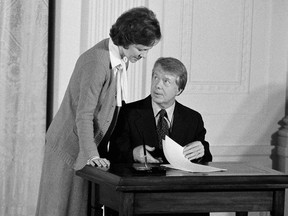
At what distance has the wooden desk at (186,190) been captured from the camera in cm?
370

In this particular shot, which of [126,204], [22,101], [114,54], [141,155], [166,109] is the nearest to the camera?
[126,204]

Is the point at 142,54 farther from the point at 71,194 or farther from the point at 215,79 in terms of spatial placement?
the point at 215,79

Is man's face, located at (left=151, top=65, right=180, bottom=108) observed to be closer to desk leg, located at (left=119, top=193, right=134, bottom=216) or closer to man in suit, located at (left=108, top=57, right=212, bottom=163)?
man in suit, located at (left=108, top=57, right=212, bottom=163)

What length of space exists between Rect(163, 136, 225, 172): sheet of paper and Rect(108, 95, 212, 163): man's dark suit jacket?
30 centimetres

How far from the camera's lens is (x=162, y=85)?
13.6 feet

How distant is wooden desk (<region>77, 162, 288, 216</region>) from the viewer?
3.70 metres

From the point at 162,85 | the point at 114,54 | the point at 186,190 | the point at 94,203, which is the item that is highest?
the point at 114,54

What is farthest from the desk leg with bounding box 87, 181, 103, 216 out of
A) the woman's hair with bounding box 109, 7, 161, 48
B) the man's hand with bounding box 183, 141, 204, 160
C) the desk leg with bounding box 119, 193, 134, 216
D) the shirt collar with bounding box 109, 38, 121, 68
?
the woman's hair with bounding box 109, 7, 161, 48

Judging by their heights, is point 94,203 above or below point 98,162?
below

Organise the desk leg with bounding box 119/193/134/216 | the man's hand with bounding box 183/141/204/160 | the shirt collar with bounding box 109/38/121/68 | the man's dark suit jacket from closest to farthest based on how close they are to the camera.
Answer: the desk leg with bounding box 119/193/134/216
the shirt collar with bounding box 109/38/121/68
the man's hand with bounding box 183/141/204/160
the man's dark suit jacket

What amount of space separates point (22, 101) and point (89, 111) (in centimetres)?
137

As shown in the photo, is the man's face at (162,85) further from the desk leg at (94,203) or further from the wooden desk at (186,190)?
the desk leg at (94,203)

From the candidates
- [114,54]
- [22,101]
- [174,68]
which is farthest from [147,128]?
[22,101]

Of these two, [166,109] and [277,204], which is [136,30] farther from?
[277,204]
